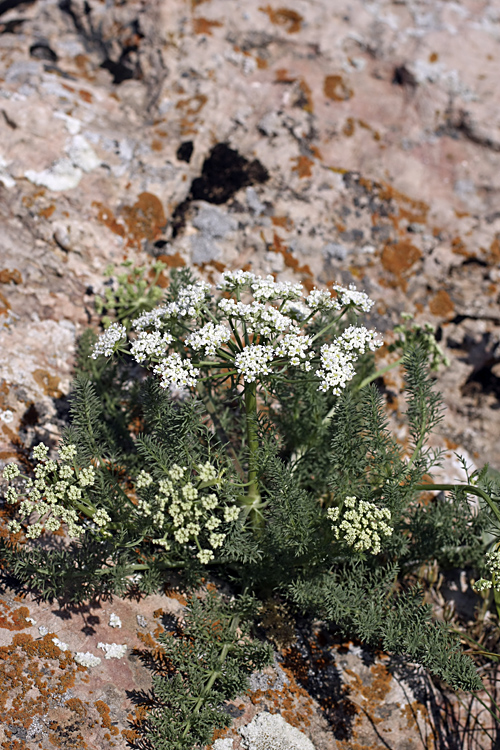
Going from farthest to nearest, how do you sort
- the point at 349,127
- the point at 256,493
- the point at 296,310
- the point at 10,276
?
1. the point at 349,127
2. the point at 10,276
3. the point at 256,493
4. the point at 296,310

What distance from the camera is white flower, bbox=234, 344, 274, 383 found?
303 centimetres

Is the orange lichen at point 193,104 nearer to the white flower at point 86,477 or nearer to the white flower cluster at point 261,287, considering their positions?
the white flower cluster at point 261,287

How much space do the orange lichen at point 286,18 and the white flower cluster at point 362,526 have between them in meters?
6.23

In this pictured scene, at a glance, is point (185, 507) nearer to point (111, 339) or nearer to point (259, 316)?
point (111, 339)

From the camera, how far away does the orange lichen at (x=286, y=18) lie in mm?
6711

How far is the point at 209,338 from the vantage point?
3.13 metres

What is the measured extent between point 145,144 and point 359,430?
13.0ft

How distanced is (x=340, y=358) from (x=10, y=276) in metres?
3.11

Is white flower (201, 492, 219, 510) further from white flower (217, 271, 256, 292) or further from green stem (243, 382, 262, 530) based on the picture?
white flower (217, 271, 256, 292)

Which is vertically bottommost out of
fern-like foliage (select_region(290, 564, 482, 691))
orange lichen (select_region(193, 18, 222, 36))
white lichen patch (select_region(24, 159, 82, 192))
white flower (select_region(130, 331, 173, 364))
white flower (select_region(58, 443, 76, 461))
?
fern-like foliage (select_region(290, 564, 482, 691))

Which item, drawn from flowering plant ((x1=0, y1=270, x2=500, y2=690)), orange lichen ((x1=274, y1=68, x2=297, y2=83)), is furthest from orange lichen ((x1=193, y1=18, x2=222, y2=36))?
flowering plant ((x1=0, y1=270, x2=500, y2=690))

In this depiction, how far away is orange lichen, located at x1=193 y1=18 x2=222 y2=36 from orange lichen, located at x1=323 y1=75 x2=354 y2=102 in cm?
149

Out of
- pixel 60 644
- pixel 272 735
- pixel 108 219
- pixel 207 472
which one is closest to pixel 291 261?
pixel 108 219

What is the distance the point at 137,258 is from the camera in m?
5.17
